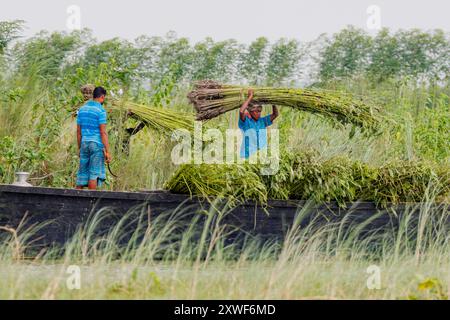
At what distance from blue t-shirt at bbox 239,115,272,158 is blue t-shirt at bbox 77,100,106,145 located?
67.9 inches

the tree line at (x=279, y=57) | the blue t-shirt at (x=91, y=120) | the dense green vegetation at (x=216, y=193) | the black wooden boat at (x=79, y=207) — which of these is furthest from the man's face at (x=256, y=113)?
the tree line at (x=279, y=57)

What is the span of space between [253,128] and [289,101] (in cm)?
88

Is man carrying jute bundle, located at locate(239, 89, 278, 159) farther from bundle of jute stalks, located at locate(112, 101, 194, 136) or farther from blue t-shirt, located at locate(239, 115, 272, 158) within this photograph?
bundle of jute stalks, located at locate(112, 101, 194, 136)

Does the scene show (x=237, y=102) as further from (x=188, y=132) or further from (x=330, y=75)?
(x=330, y=75)

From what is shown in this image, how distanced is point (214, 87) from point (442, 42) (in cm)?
1188

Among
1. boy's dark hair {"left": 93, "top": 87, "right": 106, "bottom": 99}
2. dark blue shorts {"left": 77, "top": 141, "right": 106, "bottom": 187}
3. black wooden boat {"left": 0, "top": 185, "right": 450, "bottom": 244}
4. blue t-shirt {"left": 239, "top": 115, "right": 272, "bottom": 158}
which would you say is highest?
boy's dark hair {"left": 93, "top": 87, "right": 106, "bottom": 99}

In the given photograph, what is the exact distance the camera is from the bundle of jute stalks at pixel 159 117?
9.71 m

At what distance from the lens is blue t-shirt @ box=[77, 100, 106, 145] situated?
9.55 metres

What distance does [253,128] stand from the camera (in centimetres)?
1041

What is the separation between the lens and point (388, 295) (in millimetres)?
6523

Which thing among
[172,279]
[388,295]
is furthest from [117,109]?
[388,295]

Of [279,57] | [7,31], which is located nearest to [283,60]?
[279,57]

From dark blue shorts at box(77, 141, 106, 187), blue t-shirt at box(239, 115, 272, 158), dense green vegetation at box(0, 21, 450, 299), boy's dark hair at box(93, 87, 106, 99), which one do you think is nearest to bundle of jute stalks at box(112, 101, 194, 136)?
dense green vegetation at box(0, 21, 450, 299)
